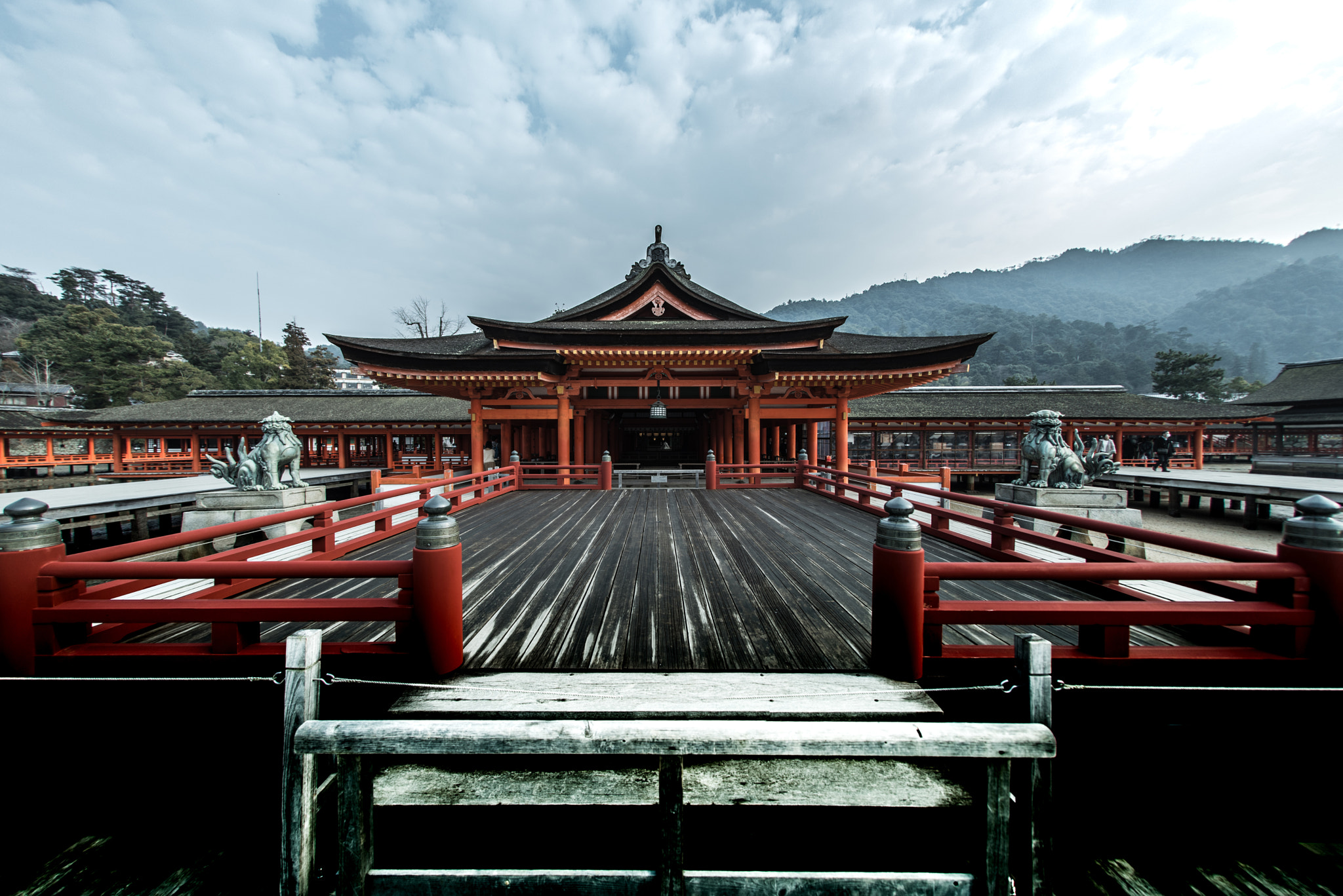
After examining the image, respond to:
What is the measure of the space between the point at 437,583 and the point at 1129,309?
196055mm

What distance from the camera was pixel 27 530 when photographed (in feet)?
9.55

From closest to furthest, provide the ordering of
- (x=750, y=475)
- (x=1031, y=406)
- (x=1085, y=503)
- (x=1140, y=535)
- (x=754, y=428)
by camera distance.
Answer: (x=1140, y=535) < (x=1085, y=503) < (x=750, y=475) < (x=754, y=428) < (x=1031, y=406)

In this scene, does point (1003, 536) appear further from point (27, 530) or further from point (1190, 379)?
point (1190, 379)

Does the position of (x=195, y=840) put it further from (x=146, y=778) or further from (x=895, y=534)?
(x=895, y=534)

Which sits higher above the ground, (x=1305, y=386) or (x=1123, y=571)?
(x=1305, y=386)

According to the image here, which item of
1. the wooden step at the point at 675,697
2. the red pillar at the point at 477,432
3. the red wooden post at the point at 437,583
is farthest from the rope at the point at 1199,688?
the red pillar at the point at 477,432

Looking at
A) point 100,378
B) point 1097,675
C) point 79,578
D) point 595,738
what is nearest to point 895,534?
point 1097,675

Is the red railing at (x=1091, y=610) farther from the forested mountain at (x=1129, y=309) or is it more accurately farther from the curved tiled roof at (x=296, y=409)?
the forested mountain at (x=1129, y=309)

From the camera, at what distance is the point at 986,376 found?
76.1m

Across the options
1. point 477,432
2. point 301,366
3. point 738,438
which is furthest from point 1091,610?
point 301,366

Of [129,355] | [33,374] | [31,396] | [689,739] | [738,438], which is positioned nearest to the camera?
[689,739]

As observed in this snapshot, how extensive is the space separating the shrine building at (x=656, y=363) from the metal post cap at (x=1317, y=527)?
872 centimetres

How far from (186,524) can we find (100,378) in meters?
46.5

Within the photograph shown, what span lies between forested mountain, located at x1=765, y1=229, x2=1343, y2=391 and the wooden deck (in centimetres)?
5044
